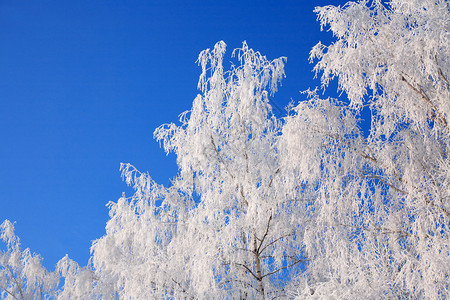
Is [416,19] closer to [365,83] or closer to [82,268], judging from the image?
[365,83]

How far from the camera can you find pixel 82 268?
9.71 m

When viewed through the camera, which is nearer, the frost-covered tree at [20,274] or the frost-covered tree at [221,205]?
the frost-covered tree at [221,205]

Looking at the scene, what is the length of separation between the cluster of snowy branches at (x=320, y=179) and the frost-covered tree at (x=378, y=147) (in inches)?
0.7

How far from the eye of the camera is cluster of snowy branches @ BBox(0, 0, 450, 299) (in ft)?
15.1

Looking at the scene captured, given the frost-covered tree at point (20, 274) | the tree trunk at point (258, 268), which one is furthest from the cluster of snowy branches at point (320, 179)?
the frost-covered tree at point (20, 274)

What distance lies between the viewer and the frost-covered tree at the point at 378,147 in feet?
14.8

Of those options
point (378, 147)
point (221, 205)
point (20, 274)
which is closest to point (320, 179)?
point (378, 147)

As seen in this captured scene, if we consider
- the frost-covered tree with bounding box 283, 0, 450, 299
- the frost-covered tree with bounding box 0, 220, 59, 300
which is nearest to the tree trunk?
the frost-covered tree with bounding box 283, 0, 450, 299

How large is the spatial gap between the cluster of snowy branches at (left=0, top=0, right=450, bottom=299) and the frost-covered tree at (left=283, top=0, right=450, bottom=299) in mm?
18

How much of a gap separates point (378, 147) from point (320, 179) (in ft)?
Result: 2.79

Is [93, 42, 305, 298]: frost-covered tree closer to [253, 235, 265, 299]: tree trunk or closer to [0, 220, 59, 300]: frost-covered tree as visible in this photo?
[253, 235, 265, 299]: tree trunk

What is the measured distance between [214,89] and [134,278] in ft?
10.1

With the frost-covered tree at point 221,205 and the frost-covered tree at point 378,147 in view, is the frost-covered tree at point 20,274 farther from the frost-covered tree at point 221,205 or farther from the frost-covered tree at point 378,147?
the frost-covered tree at point 378,147

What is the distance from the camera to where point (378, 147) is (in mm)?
5168
